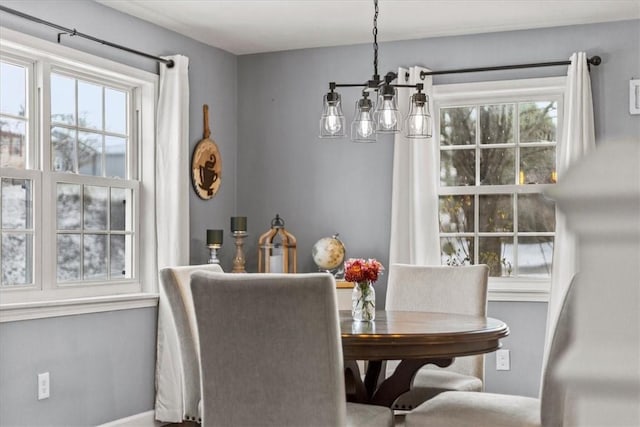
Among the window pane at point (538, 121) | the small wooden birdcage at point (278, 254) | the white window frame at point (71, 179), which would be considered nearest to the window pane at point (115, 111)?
the white window frame at point (71, 179)

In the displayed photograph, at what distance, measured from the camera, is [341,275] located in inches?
214

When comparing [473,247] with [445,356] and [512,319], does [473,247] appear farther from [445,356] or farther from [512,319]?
[445,356]

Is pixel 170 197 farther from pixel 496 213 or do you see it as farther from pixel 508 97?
pixel 508 97

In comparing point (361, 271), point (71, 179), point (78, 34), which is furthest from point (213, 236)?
point (361, 271)

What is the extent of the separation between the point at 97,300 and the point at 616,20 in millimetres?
3412

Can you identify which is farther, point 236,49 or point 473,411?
point 236,49

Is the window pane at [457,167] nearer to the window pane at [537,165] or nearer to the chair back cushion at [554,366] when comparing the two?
the window pane at [537,165]

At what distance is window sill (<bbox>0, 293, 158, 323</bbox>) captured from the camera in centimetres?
398

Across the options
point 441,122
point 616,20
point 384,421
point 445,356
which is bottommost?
point 384,421

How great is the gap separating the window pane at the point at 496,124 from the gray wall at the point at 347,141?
8.4 inches

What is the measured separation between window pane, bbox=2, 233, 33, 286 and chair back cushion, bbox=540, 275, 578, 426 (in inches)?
102

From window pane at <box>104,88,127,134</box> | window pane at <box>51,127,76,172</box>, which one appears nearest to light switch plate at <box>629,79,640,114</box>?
window pane at <box>104,88,127,134</box>

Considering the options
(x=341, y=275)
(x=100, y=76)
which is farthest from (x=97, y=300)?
(x=341, y=275)

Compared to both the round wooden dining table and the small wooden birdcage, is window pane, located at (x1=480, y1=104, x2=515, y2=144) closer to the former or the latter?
the small wooden birdcage
